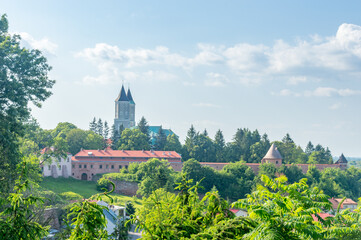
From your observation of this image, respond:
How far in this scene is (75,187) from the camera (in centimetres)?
5338

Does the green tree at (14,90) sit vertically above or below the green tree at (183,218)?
above

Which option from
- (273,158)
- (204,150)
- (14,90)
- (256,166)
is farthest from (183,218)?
(204,150)

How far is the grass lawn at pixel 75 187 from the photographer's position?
1908 inches

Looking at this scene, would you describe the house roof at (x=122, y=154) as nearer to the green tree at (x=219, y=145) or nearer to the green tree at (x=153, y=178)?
the green tree at (x=153, y=178)

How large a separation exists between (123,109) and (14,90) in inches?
3227

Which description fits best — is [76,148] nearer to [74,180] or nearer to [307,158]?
[74,180]

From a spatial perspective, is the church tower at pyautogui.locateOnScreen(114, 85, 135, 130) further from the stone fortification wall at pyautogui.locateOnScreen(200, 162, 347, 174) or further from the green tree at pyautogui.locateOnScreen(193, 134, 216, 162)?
the stone fortification wall at pyautogui.locateOnScreen(200, 162, 347, 174)

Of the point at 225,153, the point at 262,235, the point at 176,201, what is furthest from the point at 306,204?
the point at 225,153

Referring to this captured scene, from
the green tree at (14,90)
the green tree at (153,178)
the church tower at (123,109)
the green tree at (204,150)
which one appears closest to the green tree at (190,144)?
the green tree at (204,150)

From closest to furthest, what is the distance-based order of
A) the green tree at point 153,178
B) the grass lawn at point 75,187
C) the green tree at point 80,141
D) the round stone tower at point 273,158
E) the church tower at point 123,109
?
1. the grass lawn at point 75,187
2. the green tree at point 153,178
3. the green tree at point 80,141
4. the round stone tower at point 273,158
5. the church tower at point 123,109

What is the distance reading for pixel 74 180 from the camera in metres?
58.7

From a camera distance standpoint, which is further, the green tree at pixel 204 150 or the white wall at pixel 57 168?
the green tree at pixel 204 150

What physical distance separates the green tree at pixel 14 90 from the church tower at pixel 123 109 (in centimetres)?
7963

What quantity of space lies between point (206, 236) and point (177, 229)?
0.49 meters
